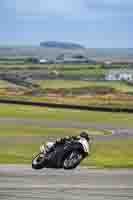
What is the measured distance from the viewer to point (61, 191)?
1877cm

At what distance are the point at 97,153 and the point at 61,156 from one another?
769 cm

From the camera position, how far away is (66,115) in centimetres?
5388

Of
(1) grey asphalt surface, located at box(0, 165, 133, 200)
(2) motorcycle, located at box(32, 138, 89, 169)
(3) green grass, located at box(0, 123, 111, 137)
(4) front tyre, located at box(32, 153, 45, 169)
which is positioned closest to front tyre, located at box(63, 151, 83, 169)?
(2) motorcycle, located at box(32, 138, 89, 169)

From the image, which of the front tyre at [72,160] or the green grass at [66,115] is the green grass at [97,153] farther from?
the green grass at [66,115]

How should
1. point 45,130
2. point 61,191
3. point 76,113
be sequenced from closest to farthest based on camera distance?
point 61,191, point 45,130, point 76,113

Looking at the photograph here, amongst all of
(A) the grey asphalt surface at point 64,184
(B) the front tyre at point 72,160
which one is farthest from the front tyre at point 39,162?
(B) the front tyre at point 72,160

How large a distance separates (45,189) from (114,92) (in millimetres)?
70710

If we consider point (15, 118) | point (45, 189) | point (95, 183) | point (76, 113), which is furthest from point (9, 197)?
point (76, 113)

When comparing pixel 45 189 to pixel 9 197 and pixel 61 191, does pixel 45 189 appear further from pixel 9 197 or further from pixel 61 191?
pixel 9 197

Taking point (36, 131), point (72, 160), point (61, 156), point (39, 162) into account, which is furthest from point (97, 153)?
point (36, 131)

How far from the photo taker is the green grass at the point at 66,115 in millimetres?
50338

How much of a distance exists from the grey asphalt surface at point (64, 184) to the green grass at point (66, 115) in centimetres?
2436

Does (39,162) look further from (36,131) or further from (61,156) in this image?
(36,131)

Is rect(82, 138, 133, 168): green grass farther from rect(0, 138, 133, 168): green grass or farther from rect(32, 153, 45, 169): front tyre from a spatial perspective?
rect(32, 153, 45, 169): front tyre
